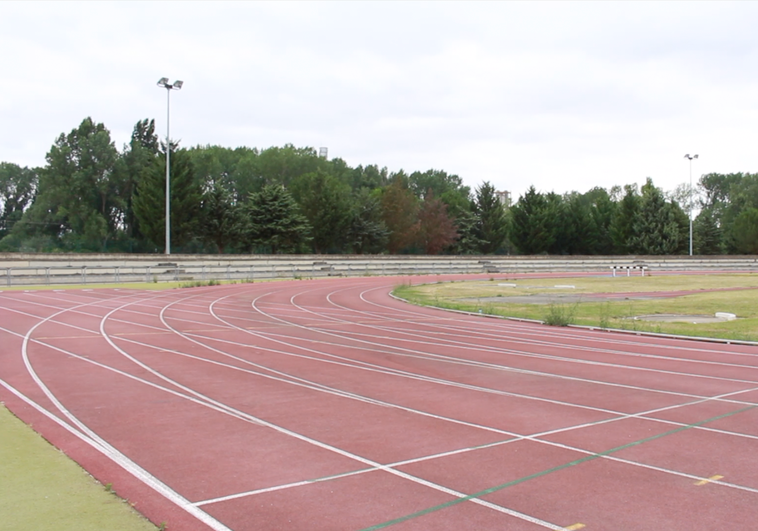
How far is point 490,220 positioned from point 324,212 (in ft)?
77.6

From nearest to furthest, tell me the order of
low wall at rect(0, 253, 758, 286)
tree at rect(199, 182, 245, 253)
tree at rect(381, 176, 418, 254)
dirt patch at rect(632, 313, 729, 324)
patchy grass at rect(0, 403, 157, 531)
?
patchy grass at rect(0, 403, 157, 531), dirt patch at rect(632, 313, 729, 324), low wall at rect(0, 253, 758, 286), tree at rect(199, 182, 245, 253), tree at rect(381, 176, 418, 254)

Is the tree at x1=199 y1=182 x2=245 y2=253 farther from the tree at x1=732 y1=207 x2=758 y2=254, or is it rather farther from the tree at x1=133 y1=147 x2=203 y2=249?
the tree at x1=732 y1=207 x2=758 y2=254

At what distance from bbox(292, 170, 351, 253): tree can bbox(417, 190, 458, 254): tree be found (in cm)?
1126

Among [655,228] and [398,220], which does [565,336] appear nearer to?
[398,220]

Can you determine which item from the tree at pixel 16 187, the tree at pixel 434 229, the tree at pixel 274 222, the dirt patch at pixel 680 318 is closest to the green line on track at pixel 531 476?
the dirt patch at pixel 680 318

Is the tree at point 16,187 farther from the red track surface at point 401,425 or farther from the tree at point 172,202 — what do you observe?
the red track surface at point 401,425

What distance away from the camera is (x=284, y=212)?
6219cm

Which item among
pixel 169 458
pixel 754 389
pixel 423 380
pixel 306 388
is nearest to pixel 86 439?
pixel 169 458

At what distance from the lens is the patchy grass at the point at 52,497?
4547 millimetres

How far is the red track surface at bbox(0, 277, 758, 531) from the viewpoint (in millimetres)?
5031

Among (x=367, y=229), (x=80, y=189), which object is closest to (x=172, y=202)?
(x=80, y=189)

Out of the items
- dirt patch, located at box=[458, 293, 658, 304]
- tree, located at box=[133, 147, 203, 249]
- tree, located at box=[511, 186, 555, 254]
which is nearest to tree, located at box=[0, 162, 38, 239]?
tree, located at box=[133, 147, 203, 249]

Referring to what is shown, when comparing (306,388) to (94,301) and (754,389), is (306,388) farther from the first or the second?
(94,301)

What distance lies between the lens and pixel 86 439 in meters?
6.80
